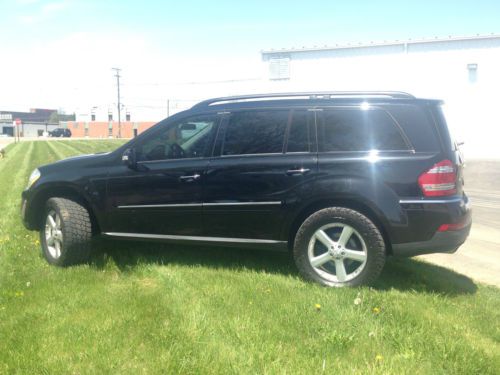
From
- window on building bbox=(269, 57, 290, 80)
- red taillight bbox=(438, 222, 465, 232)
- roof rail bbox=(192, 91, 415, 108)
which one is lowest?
red taillight bbox=(438, 222, 465, 232)

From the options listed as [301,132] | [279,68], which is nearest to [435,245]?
[301,132]

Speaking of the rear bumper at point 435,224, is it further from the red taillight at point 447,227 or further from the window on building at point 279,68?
the window on building at point 279,68

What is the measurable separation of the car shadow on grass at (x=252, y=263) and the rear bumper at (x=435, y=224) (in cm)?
49

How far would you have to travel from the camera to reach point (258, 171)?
4391mm

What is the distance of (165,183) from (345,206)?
1.80 meters

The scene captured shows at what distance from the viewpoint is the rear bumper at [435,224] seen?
399 cm

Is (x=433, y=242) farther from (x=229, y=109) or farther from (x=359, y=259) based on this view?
(x=229, y=109)

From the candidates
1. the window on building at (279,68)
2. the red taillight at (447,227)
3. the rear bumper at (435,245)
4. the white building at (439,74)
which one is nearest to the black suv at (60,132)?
the window on building at (279,68)

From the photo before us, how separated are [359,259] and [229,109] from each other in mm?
1961

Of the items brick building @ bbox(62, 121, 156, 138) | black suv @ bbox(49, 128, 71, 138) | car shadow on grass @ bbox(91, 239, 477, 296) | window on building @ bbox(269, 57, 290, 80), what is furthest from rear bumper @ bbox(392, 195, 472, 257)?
black suv @ bbox(49, 128, 71, 138)

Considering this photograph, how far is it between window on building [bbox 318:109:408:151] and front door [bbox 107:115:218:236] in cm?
115

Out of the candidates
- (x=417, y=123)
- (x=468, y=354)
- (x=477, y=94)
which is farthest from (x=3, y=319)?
(x=477, y=94)

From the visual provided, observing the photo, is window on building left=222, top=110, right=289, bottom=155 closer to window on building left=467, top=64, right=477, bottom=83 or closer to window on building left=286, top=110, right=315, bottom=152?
window on building left=286, top=110, right=315, bottom=152

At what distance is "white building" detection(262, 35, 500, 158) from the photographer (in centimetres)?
2516
